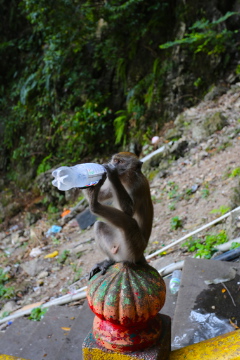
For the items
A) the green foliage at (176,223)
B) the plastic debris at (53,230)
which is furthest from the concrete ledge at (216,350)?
the plastic debris at (53,230)

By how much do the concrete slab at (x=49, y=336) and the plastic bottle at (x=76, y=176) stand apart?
5.55 ft

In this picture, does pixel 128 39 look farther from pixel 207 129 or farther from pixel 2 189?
pixel 2 189

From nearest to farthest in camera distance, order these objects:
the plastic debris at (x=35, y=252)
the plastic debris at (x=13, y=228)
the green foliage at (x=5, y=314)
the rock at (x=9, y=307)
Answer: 1. the green foliage at (x=5, y=314)
2. the rock at (x=9, y=307)
3. the plastic debris at (x=35, y=252)
4. the plastic debris at (x=13, y=228)

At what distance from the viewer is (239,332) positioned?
1.39 metres

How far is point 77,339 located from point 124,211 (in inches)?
45.1

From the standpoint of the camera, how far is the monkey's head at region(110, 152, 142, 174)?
248 cm

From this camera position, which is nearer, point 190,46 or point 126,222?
point 126,222

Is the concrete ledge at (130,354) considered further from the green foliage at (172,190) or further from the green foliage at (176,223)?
the green foliage at (172,190)

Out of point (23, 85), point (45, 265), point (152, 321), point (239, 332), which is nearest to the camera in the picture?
point (239, 332)

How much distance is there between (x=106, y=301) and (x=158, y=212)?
4.09m

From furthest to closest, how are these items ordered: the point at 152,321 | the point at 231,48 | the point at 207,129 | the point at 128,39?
the point at 128,39, the point at 231,48, the point at 207,129, the point at 152,321

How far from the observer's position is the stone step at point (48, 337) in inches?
107

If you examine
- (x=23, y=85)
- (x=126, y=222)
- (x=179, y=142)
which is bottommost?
(x=179, y=142)

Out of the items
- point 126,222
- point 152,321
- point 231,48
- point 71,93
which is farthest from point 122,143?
point 152,321
